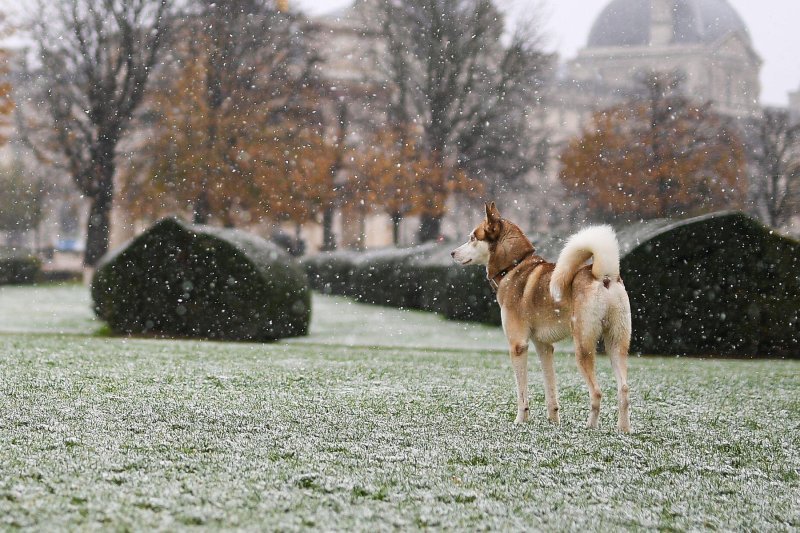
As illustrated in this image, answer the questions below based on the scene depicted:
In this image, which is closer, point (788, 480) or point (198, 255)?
point (788, 480)

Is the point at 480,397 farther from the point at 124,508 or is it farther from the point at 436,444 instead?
the point at 124,508

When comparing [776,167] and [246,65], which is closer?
[246,65]

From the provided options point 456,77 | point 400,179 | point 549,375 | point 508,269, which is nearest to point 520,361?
point 549,375

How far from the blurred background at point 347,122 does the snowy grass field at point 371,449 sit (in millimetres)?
14677

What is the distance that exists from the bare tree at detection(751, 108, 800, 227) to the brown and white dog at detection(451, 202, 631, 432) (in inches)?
794

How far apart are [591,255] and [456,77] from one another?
20.7m

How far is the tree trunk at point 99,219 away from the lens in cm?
2350

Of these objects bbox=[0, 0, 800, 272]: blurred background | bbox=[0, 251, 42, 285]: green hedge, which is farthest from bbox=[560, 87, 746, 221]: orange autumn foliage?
bbox=[0, 251, 42, 285]: green hedge

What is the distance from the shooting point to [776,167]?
25.2m

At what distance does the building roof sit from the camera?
2909 cm

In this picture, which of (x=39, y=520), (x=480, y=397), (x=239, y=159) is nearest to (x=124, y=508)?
(x=39, y=520)

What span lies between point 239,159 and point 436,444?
18859 millimetres

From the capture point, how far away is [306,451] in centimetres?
480

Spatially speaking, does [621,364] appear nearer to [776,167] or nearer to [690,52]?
[776,167]
